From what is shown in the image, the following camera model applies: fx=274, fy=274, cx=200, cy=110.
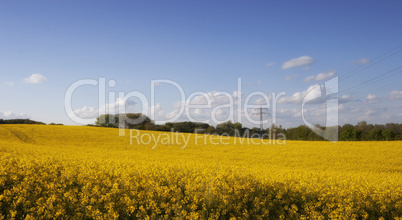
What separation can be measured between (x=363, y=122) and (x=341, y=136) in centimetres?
1517

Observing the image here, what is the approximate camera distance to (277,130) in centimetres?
6328

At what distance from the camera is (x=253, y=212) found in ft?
20.0

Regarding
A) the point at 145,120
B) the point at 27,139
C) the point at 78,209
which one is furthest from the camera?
the point at 145,120

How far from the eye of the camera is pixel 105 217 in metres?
4.88

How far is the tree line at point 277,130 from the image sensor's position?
4603 cm

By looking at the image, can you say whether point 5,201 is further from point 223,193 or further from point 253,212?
point 253,212

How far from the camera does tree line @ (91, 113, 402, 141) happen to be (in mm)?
46031

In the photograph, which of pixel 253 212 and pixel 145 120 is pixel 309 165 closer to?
pixel 253 212

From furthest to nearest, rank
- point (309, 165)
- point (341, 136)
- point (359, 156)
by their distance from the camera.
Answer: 1. point (341, 136)
2. point (359, 156)
3. point (309, 165)

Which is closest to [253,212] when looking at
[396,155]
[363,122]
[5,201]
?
[5,201]

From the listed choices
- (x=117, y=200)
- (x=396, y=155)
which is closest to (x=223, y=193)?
(x=117, y=200)

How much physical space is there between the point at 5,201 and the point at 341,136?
52.8 m

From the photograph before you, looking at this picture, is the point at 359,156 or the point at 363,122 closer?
the point at 359,156

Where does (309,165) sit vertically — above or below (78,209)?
below
